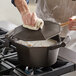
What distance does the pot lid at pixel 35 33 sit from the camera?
77 centimetres

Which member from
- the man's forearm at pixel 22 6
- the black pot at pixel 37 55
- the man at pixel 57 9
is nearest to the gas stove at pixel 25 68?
the black pot at pixel 37 55

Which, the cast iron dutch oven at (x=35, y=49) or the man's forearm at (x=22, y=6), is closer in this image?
the cast iron dutch oven at (x=35, y=49)

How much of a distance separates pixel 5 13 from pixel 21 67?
161 centimetres

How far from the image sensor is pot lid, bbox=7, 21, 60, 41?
771 millimetres

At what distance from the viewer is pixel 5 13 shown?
237cm

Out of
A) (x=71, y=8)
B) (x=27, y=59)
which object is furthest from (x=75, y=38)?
(x=27, y=59)

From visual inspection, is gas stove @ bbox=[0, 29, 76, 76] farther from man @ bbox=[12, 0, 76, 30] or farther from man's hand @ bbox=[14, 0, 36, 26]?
man @ bbox=[12, 0, 76, 30]

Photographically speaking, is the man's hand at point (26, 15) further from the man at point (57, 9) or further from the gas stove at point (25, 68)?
the man at point (57, 9)

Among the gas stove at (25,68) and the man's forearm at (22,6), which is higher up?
the man's forearm at (22,6)

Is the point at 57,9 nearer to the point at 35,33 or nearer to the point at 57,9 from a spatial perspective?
the point at 57,9

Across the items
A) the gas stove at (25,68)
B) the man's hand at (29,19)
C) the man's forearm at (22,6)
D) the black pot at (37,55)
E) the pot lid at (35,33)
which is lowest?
the gas stove at (25,68)

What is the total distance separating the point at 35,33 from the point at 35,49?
0.07 metres

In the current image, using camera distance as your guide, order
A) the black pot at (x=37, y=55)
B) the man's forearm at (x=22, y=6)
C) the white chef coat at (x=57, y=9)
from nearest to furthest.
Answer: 1. the black pot at (x=37, y=55)
2. the man's forearm at (x=22, y=6)
3. the white chef coat at (x=57, y=9)

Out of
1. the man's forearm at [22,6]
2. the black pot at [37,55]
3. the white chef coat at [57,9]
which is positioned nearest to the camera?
the black pot at [37,55]
